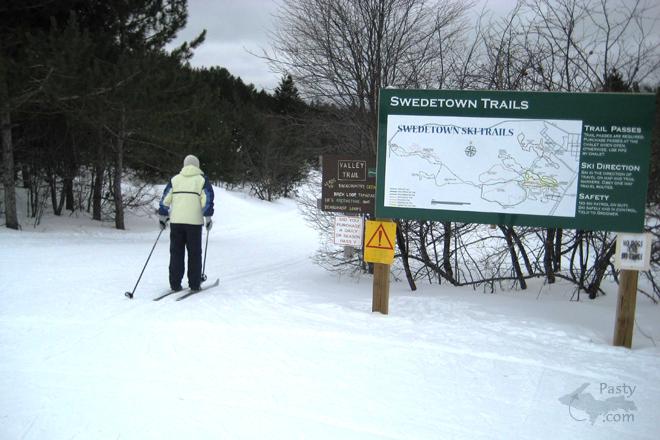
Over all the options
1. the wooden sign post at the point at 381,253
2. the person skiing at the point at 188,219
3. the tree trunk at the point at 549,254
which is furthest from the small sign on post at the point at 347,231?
the tree trunk at the point at 549,254

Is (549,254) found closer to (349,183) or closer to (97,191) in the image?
(349,183)

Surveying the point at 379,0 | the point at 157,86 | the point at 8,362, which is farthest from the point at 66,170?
the point at 8,362

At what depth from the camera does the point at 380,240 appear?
5.61 metres

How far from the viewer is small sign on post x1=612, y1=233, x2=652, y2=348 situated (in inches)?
185

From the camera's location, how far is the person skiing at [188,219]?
6695 mm

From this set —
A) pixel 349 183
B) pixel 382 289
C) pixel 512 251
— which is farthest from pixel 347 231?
pixel 512 251

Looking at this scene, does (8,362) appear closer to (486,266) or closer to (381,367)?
(381,367)

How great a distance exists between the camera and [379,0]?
331 inches

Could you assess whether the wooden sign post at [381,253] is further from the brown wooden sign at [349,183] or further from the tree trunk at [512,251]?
the tree trunk at [512,251]

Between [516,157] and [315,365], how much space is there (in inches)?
119

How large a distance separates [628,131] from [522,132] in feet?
3.19

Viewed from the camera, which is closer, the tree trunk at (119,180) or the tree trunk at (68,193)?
the tree trunk at (119,180)

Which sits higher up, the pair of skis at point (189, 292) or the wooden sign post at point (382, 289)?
the wooden sign post at point (382, 289)

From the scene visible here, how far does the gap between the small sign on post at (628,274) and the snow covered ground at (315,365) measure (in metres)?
0.19
